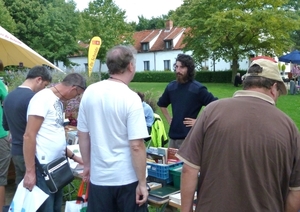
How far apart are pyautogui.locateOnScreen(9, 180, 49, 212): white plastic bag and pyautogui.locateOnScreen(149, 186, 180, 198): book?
90 cm

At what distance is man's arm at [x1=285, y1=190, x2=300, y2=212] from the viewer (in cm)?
192

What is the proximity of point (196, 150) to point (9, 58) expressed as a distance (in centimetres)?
570

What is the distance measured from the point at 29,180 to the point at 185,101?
5.97 feet

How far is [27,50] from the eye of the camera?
623cm

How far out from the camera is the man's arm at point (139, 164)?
2.38 metres

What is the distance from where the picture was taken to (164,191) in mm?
3154

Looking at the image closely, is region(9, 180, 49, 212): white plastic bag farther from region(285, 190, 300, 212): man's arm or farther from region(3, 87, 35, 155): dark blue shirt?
region(285, 190, 300, 212): man's arm

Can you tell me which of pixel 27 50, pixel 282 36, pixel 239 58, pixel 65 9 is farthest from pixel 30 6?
pixel 27 50

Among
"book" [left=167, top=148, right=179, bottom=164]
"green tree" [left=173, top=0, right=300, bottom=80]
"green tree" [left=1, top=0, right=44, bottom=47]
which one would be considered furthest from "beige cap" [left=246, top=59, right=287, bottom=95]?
"green tree" [left=1, top=0, right=44, bottom=47]

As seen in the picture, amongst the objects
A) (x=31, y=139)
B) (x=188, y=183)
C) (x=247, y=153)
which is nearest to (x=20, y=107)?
(x=31, y=139)

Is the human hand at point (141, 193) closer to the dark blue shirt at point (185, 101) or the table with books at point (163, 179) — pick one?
the table with books at point (163, 179)

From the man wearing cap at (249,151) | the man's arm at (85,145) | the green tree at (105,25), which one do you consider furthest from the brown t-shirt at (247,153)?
the green tree at (105,25)

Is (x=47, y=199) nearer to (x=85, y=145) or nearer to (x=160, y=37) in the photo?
(x=85, y=145)

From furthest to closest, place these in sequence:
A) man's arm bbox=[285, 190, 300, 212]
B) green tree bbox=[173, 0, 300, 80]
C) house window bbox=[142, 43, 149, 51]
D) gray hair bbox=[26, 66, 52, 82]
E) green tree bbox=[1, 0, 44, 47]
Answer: house window bbox=[142, 43, 149, 51]
green tree bbox=[1, 0, 44, 47]
green tree bbox=[173, 0, 300, 80]
gray hair bbox=[26, 66, 52, 82]
man's arm bbox=[285, 190, 300, 212]
